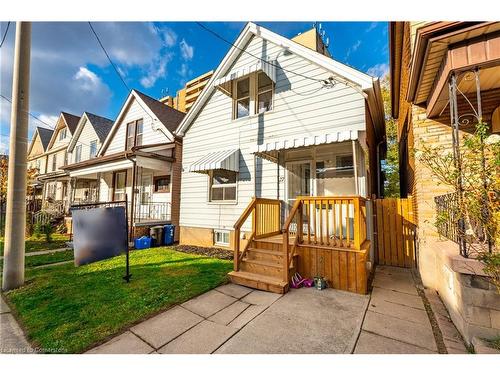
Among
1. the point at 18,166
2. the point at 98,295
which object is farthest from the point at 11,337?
the point at 18,166

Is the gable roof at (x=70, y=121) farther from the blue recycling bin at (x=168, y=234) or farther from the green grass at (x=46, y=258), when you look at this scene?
the blue recycling bin at (x=168, y=234)

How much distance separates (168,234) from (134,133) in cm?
706

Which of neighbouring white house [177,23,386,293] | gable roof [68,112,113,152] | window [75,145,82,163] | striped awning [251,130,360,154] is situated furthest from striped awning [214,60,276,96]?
window [75,145,82,163]

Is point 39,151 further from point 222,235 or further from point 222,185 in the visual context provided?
point 222,235

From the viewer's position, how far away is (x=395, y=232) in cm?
616

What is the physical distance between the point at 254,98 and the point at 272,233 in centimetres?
458

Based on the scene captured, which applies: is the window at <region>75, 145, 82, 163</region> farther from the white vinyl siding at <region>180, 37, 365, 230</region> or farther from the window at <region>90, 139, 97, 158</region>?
the white vinyl siding at <region>180, 37, 365, 230</region>

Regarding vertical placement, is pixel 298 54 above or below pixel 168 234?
above

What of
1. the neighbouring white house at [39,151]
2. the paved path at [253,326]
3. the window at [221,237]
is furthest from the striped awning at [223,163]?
the neighbouring white house at [39,151]

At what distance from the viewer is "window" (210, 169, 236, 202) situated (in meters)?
7.96

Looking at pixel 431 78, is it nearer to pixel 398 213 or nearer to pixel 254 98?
pixel 398 213

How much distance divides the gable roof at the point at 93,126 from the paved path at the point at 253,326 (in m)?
16.5
